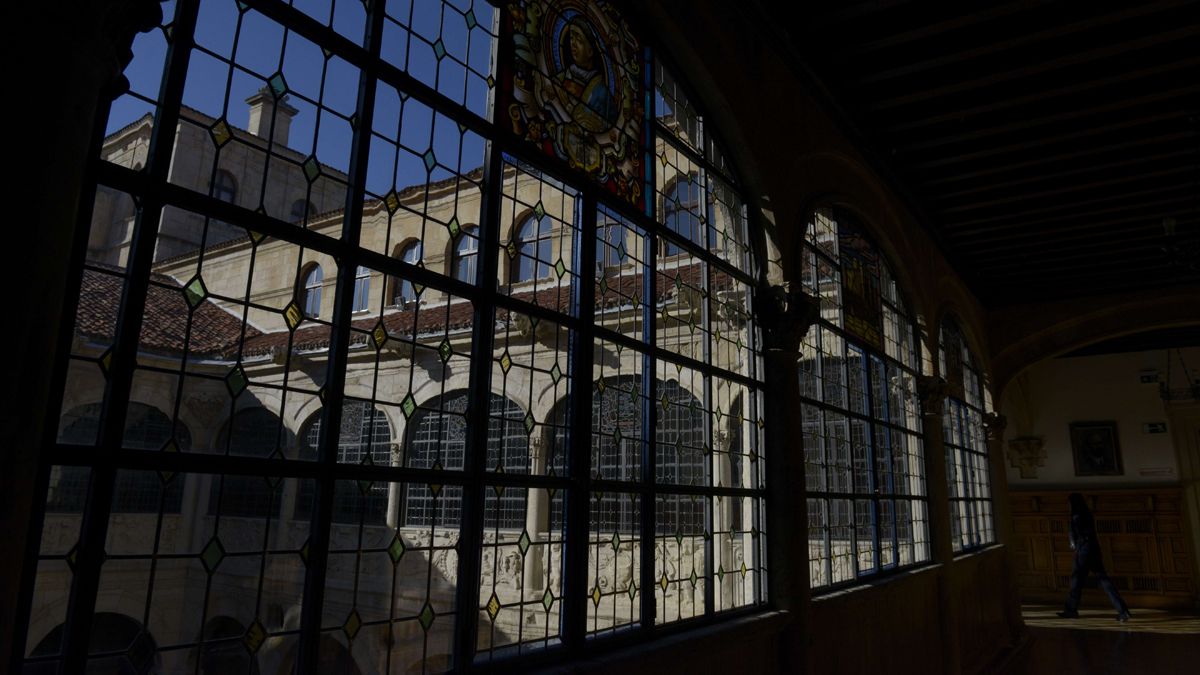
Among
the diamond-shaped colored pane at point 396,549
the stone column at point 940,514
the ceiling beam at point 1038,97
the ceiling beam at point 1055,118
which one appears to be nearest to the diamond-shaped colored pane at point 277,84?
the diamond-shaped colored pane at point 396,549

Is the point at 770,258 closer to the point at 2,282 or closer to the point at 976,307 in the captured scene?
the point at 2,282

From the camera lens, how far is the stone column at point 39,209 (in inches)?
61.5

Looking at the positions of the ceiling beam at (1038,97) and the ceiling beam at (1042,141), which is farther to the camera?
the ceiling beam at (1042,141)

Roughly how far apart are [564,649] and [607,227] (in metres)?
1.93

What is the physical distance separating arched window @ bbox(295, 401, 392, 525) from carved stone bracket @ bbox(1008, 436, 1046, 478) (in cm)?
1600

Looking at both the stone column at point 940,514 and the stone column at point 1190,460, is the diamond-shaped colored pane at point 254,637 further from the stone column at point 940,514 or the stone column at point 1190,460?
the stone column at point 1190,460

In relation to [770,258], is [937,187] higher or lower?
higher

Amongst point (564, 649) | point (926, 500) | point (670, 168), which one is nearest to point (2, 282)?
point (564, 649)

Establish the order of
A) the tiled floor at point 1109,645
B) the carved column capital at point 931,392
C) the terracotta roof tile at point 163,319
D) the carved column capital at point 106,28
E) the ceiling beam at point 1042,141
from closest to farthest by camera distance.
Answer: the carved column capital at point 106,28, the terracotta roof tile at point 163,319, the ceiling beam at point 1042,141, the carved column capital at point 931,392, the tiled floor at point 1109,645

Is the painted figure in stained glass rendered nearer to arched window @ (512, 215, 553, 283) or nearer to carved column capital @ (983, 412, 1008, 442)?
arched window @ (512, 215, 553, 283)

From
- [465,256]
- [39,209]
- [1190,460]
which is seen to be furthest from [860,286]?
[1190,460]

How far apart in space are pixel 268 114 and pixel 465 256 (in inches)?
36.1

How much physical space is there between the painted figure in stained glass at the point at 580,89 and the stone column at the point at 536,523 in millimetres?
1317

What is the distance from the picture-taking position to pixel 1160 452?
14.9 m
